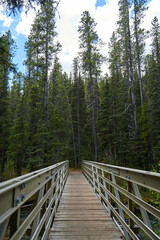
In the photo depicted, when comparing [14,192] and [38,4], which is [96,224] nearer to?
[14,192]

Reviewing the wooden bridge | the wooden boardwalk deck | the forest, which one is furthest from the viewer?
the forest

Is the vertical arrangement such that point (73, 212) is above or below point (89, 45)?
below

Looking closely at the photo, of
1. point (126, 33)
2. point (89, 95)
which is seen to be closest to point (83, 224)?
point (89, 95)

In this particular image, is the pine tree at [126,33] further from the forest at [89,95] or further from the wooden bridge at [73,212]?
the wooden bridge at [73,212]

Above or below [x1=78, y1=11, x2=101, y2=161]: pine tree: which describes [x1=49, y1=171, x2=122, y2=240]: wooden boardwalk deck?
below

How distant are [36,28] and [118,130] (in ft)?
53.4

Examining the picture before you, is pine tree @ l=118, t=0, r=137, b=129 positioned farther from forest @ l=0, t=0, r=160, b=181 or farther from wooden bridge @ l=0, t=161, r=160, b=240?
wooden bridge @ l=0, t=161, r=160, b=240

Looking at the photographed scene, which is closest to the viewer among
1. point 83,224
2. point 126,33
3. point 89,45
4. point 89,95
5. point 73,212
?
point 83,224

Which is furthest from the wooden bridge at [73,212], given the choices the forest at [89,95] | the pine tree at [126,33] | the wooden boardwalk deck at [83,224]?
the pine tree at [126,33]

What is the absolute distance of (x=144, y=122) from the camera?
17.3 meters

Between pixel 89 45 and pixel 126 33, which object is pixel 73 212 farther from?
pixel 126 33

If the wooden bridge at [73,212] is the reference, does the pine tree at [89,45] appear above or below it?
above

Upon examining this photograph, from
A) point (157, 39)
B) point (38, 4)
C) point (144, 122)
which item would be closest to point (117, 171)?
point (38, 4)

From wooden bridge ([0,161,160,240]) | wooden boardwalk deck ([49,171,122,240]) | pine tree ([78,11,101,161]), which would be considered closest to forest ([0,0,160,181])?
pine tree ([78,11,101,161])
